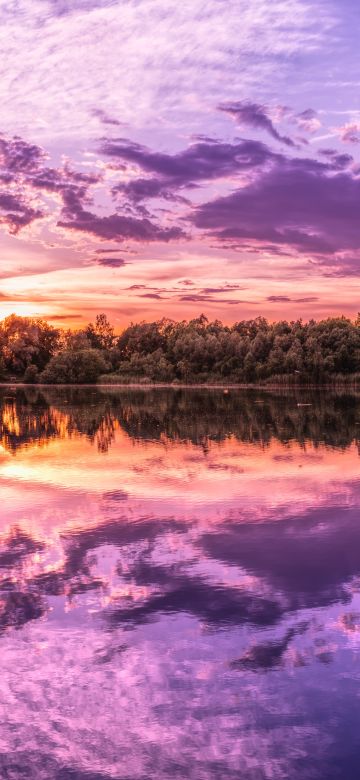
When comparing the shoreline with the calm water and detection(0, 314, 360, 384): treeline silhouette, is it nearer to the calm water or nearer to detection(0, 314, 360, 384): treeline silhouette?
detection(0, 314, 360, 384): treeline silhouette

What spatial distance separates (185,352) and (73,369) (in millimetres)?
20950

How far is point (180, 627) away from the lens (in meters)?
9.15

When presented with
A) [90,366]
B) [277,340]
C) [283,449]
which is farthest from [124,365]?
[283,449]

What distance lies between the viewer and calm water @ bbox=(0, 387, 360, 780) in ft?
21.8

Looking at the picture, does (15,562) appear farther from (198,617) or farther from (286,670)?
(286,670)

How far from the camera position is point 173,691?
25.1 ft

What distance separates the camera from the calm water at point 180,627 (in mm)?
6637

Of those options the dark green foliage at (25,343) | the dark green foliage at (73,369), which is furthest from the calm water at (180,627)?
the dark green foliage at (25,343)

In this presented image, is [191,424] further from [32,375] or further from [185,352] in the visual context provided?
[32,375]

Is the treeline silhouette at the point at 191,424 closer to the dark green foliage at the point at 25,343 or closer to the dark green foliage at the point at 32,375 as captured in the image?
the dark green foliage at the point at 32,375

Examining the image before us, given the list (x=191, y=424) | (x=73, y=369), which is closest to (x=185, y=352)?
(x=73, y=369)

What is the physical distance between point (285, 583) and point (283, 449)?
15829 mm

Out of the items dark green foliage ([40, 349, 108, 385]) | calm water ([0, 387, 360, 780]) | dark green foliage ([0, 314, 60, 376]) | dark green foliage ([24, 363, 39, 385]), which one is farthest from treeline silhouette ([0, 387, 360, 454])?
dark green foliage ([0, 314, 60, 376])

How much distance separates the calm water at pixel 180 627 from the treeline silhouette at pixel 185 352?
7998cm
